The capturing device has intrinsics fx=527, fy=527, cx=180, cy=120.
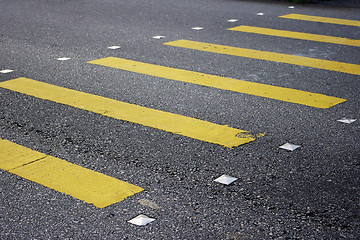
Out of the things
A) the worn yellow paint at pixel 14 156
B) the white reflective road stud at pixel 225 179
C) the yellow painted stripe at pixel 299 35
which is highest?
the yellow painted stripe at pixel 299 35

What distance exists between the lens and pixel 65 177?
395 cm

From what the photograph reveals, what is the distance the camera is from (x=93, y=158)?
13.9 ft

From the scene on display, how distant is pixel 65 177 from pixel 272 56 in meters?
4.09

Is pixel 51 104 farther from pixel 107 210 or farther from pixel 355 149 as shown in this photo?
pixel 355 149

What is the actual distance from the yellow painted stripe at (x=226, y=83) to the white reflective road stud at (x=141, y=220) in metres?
2.62

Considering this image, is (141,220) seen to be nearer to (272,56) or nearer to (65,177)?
(65,177)

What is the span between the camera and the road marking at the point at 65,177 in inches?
145

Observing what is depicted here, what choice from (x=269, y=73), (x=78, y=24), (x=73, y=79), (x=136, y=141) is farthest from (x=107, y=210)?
(x=78, y=24)

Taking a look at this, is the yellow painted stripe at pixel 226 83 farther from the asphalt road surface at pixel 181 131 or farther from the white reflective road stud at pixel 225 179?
the white reflective road stud at pixel 225 179

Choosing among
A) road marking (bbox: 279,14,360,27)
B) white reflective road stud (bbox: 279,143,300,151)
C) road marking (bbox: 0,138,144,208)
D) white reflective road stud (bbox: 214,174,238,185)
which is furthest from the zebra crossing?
road marking (bbox: 279,14,360,27)

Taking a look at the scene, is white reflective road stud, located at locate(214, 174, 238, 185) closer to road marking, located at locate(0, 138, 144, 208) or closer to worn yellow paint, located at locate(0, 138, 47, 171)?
road marking, located at locate(0, 138, 144, 208)

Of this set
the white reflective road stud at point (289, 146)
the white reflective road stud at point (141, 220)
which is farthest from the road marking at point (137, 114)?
the white reflective road stud at point (141, 220)

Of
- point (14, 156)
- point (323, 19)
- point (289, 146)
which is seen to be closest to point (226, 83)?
point (289, 146)

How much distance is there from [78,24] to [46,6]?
2.37 metres
